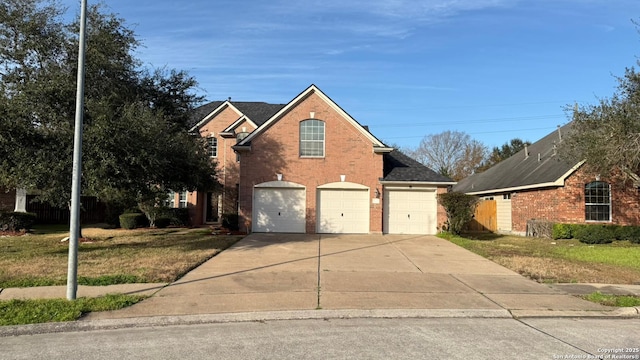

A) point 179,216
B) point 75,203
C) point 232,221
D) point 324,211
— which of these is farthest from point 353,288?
point 179,216

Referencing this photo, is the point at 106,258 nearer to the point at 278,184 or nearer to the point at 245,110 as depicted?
the point at 278,184

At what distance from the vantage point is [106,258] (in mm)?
12656

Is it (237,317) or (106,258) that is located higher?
(106,258)

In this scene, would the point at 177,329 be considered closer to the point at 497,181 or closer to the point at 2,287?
the point at 2,287

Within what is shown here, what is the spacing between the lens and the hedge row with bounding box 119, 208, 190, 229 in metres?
23.7

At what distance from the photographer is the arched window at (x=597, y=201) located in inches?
837

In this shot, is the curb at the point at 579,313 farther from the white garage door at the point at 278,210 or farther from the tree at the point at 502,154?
the tree at the point at 502,154

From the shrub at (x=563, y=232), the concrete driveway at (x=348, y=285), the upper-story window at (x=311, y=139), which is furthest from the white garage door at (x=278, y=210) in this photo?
the shrub at (x=563, y=232)

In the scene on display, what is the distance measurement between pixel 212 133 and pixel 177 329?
73.7ft

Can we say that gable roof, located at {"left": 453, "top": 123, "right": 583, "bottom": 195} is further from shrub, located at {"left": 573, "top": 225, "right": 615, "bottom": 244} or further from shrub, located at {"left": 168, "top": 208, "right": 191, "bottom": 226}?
shrub, located at {"left": 168, "top": 208, "right": 191, "bottom": 226}

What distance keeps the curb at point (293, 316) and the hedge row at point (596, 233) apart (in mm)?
13630

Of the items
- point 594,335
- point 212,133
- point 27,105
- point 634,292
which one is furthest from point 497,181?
point 27,105

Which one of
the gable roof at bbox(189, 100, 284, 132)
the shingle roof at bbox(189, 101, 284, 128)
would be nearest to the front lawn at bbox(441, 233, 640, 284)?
the gable roof at bbox(189, 100, 284, 132)

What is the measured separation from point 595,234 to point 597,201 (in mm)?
2226
